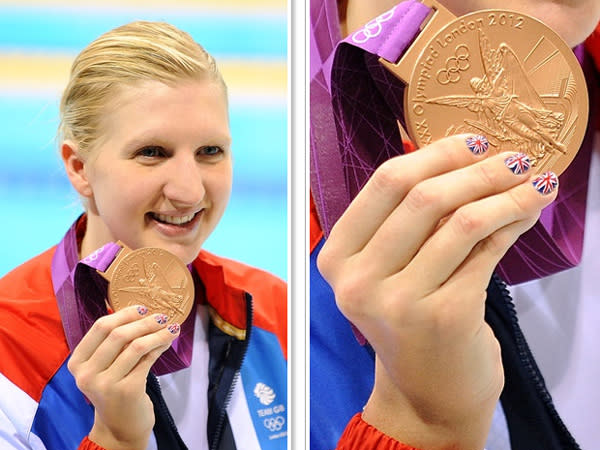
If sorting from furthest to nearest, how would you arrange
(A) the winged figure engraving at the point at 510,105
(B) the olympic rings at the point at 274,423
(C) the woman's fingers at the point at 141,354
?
(B) the olympic rings at the point at 274,423 < (C) the woman's fingers at the point at 141,354 < (A) the winged figure engraving at the point at 510,105

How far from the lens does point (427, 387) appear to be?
1.04m

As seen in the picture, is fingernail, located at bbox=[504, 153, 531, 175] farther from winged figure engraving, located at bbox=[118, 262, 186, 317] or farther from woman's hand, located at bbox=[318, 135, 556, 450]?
winged figure engraving, located at bbox=[118, 262, 186, 317]

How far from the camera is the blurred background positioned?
1437 millimetres

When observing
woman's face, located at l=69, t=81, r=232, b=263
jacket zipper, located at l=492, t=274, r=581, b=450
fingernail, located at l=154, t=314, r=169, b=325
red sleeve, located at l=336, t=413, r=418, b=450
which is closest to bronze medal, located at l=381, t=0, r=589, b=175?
jacket zipper, located at l=492, t=274, r=581, b=450

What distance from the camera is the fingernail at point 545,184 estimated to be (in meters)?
0.91

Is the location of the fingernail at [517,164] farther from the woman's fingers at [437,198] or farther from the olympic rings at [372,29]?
the olympic rings at [372,29]

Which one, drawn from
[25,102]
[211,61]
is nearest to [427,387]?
[211,61]

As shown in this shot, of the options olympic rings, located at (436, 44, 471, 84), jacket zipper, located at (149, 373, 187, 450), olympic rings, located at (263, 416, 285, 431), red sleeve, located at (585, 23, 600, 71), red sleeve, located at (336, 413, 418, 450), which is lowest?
olympic rings, located at (263, 416, 285, 431)

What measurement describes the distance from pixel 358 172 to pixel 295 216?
0.29m

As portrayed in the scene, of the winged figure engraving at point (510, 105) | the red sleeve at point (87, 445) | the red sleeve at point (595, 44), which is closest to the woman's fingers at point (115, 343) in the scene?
the red sleeve at point (87, 445)

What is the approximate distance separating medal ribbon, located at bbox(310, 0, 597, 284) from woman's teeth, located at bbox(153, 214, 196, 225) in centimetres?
30

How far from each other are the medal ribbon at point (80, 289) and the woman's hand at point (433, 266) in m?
0.56

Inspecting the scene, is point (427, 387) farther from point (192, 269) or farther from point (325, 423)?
point (192, 269)

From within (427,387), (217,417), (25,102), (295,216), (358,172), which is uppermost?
(25,102)
